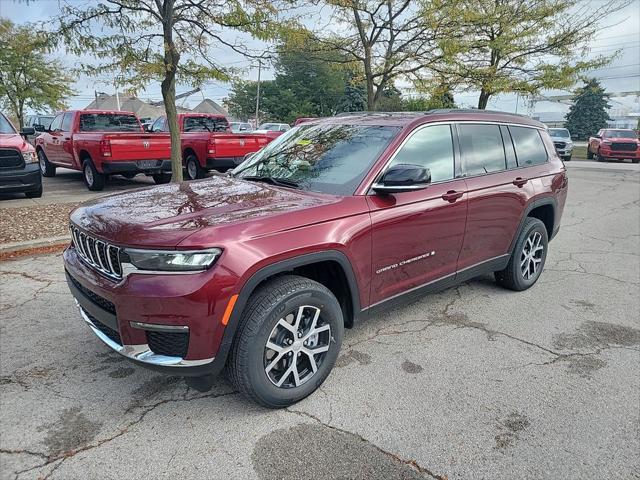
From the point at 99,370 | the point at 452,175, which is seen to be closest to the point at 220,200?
the point at 99,370

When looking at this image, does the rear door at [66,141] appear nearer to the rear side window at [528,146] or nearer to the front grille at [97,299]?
the front grille at [97,299]

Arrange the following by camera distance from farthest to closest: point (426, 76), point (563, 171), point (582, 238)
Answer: point (426, 76), point (582, 238), point (563, 171)

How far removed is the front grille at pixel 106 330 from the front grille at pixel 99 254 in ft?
1.04

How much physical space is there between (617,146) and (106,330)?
27.7 meters

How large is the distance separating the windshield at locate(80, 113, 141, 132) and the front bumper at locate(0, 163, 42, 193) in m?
2.53

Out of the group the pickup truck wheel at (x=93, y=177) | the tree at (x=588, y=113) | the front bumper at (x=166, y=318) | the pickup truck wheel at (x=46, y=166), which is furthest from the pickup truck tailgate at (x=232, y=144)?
the tree at (x=588, y=113)

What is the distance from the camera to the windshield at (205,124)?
12.6 meters

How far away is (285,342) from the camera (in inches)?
106

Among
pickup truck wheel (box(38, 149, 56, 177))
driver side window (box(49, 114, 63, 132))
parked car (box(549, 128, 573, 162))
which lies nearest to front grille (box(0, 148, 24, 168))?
driver side window (box(49, 114, 63, 132))

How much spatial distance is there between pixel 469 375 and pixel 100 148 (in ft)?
29.5

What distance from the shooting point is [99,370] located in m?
3.11

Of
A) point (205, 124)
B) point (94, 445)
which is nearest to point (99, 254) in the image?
point (94, 445)

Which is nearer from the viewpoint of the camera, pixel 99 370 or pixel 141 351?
pixel 141 351

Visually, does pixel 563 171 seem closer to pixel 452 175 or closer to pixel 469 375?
pixel 452 175
